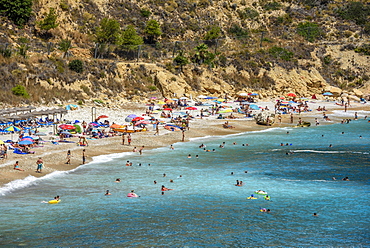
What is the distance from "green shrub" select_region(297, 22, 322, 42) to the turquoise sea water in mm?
71014

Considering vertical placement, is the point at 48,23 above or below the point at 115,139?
above

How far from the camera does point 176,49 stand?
89375 mm

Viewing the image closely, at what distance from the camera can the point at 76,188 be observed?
29.0 m

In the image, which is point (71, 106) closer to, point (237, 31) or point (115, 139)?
point (115, 139)

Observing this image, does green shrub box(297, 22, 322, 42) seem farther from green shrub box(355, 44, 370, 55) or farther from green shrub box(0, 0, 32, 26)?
green shrub box(0, 0, 32, 26)

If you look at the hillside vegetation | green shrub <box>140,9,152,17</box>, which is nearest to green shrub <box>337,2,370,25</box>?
the hillside vegetation

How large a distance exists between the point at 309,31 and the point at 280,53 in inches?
693

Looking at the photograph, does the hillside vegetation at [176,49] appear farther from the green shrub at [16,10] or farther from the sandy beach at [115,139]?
the sandy beach at [115,139]

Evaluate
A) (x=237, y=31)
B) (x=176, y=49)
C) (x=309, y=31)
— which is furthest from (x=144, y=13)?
(x=309, y=31)

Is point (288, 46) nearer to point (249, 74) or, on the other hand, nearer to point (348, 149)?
point (249, 74)

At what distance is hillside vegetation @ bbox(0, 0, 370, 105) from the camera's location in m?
65.7

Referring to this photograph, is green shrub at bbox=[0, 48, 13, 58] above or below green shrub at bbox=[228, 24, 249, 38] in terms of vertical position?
below

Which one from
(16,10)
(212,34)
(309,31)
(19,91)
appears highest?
(309,31)

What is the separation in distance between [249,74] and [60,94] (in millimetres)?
38211
